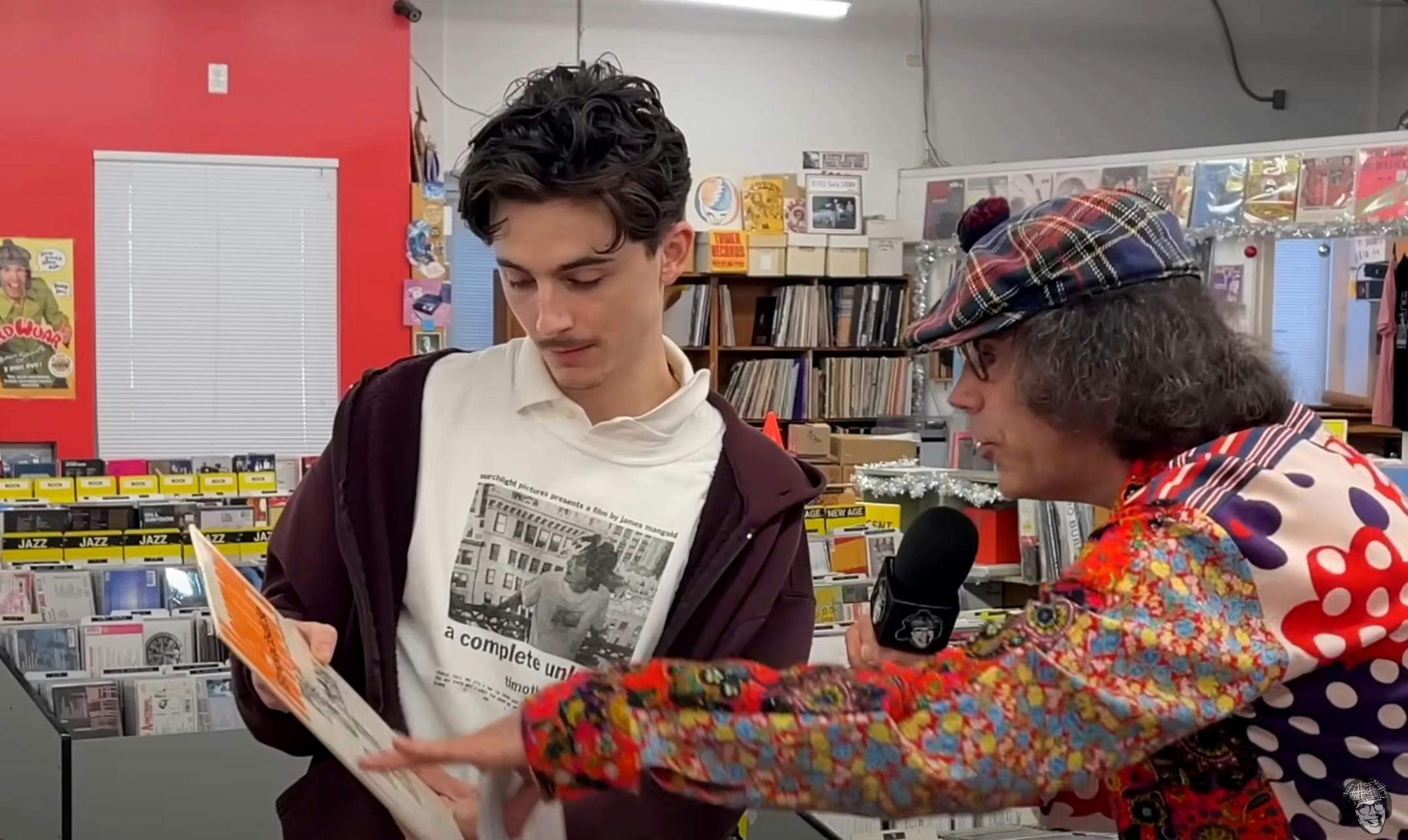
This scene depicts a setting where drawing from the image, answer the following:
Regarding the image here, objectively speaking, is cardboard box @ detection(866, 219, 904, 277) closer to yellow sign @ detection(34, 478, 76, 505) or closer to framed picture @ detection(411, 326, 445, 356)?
framed picture @ detection(411, 326, 445, 356)

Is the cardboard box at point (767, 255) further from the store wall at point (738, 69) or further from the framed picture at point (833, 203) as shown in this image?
the store wall at point (738, 69)

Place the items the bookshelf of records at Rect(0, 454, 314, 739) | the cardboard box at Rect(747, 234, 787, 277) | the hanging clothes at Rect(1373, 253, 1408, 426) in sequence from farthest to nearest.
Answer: the cardboard box at Rect(747, 234, 787, 277) → the hanging clothes at Rect(1373, 253, 1408, 426) → the bookshelf of records at Rect(0, 454, 314, 739)

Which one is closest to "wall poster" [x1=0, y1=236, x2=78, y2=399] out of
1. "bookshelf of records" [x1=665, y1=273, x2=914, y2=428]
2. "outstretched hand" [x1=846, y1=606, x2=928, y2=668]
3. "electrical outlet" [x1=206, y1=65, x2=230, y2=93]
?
"electrical outlet" [x1=206, y1=65, x2=230, y2=93]

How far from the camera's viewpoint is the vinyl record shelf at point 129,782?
2.27 meters

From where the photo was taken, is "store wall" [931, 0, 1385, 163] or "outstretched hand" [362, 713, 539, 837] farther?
"store wall" [931, 0, 1385, 163]

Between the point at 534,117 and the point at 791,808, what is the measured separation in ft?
2.50

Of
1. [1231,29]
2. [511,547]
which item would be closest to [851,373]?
[1231,29]

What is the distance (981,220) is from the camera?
4.14ft

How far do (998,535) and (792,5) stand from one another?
4.46 meters

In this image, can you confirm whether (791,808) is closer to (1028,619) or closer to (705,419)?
(1028,619)

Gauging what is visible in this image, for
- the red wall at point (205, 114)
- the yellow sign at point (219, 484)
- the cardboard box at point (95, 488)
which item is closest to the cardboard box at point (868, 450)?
the red wall at point (205, 114)

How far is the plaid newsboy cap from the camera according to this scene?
3.72ft

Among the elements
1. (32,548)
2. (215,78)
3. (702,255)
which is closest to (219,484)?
(32,548)

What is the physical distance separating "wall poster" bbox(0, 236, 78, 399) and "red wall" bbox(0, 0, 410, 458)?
5 centimetres
